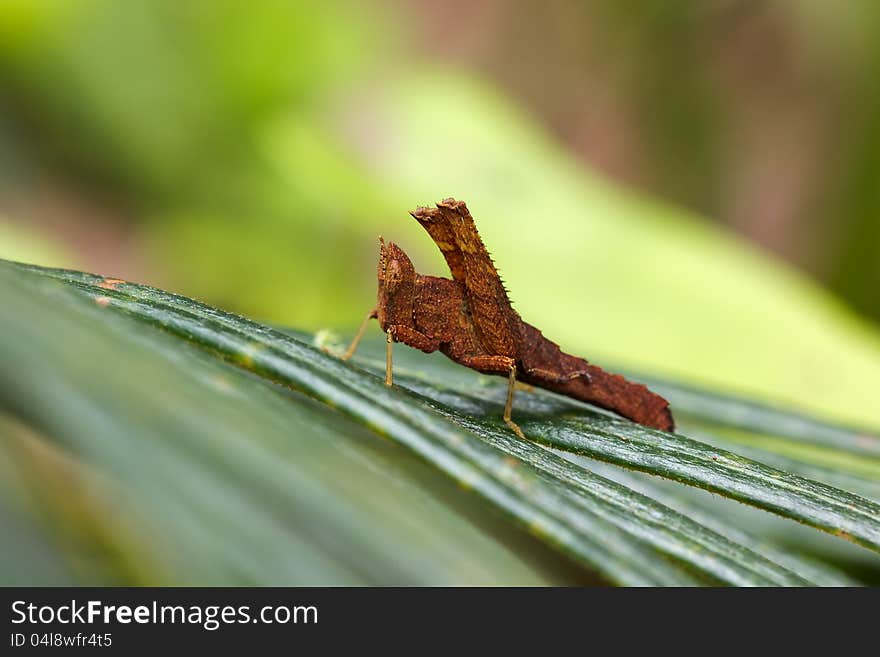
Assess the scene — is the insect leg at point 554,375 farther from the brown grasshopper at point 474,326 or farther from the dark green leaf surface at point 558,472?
the dark green leaf surface at point 558,472

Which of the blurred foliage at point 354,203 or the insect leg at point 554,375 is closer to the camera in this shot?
the insect leg at point 554,375

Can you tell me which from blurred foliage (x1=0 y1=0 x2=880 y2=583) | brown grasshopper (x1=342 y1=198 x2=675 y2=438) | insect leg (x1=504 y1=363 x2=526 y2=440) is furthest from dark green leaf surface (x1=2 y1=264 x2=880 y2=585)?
brown grasshopper (x1=342 y1=198 x2=675 y2=438)

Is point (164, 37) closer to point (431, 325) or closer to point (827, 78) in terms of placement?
point (431, 325)

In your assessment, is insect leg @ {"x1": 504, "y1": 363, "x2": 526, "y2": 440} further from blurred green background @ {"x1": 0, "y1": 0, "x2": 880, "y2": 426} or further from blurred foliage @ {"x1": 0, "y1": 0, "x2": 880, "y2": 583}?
blurred green background @ {"x1": 0, "y1": 0, "x2": 880, "y2": 426}

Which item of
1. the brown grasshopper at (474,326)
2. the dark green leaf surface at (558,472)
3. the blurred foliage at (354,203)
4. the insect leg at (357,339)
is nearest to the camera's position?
the dark green leaf surface at (558,472)

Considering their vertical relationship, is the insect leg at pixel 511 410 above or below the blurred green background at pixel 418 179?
below

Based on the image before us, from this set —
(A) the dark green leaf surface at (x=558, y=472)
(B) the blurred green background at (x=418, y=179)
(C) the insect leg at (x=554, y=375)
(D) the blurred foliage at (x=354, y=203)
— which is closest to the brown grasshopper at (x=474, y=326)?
(C) the insect leg at (x=554, y=375)

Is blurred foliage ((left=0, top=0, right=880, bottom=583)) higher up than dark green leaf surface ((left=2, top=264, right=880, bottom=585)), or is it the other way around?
blurred foliage ((left=0, top=0, right=880, bottom=583))
